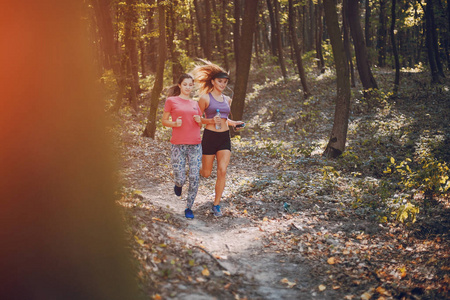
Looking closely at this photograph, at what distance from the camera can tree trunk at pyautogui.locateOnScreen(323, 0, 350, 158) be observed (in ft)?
38.3

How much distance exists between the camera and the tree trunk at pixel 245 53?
1363cm

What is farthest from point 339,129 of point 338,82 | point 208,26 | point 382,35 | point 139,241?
point 382,35

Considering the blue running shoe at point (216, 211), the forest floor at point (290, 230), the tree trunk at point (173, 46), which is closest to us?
the forest floor at point (290, 230)

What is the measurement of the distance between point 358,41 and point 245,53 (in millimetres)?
8457

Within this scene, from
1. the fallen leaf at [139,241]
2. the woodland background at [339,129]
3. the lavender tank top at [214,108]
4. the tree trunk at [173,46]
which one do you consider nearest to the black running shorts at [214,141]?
the lavender tank top at [214,108]

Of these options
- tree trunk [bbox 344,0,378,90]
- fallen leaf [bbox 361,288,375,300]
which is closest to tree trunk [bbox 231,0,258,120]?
tree trunk [bbox 344,0,378,90]

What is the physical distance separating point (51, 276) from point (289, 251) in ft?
11.8

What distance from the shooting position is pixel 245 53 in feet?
46.0

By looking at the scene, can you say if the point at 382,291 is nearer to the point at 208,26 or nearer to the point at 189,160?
the point at 189,160

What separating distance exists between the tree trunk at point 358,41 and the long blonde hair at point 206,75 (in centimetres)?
1501

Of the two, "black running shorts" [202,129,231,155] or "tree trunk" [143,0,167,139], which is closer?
"black running shorts" [202,129,231,155]

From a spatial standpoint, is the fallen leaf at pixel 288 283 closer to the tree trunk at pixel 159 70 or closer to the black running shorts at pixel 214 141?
the black running shorts at pixel 214 141

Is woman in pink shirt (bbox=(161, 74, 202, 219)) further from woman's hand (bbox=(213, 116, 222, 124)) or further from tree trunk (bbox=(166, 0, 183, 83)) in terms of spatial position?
tree trunk (bbox=(166, 0, 183, 83))

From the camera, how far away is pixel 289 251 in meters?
5.59
